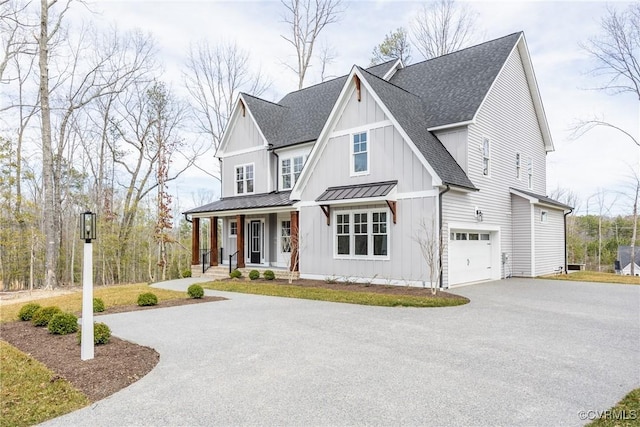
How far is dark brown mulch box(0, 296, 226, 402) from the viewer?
4698mm

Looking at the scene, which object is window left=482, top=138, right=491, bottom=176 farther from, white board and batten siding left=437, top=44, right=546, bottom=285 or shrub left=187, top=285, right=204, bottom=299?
shrub left=187, top=285, right=204, bottom=299

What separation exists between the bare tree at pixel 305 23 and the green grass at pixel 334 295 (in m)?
19.2

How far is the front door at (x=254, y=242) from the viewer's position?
19.6 m

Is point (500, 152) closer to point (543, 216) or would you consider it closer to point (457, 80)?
point (457, 80)

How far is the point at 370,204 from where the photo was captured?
13938 mm

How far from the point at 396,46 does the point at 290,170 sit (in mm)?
16680

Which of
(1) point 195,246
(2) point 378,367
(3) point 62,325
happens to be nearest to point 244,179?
(1) point 195,246

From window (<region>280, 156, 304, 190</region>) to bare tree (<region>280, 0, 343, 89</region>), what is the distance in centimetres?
1254

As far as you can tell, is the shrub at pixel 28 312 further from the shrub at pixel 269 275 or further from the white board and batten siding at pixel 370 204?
the white board and batten siding at pixel 370 204

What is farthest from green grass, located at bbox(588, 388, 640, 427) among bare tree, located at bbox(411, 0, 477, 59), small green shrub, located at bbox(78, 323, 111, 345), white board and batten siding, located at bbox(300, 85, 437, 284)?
bare tree, located at bbox(411, 0, 477, 59)

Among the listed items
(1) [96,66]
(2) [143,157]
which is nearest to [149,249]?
(2) [143,157]

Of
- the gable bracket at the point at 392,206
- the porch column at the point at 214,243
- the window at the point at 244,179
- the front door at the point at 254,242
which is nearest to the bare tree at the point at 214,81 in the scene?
the window at the point at 244,179

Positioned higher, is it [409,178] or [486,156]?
[486,156]

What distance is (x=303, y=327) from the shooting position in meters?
7.65
